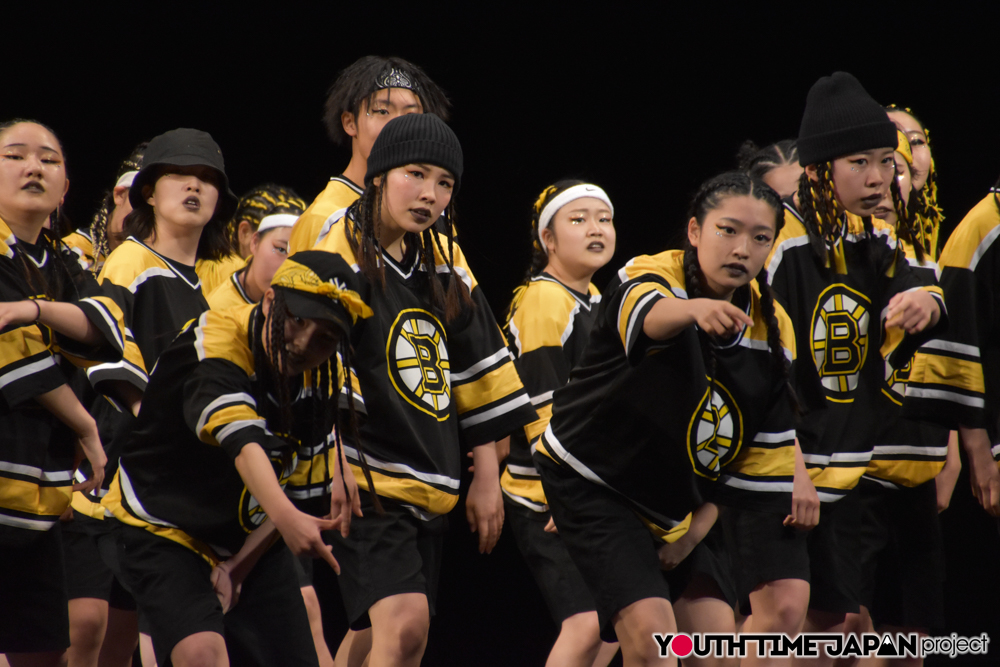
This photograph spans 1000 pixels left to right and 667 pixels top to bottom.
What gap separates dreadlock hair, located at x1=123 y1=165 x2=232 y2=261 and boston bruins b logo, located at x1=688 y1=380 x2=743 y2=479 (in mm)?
1512

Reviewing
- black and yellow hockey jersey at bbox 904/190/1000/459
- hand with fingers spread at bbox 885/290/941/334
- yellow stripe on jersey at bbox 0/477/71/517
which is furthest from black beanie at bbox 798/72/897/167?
yellow stripe on jersey at bbox 0/477/71/517

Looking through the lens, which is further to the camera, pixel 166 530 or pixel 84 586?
pixel 84 586

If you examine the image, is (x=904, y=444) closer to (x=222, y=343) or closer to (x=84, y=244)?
(x=222, y=343)

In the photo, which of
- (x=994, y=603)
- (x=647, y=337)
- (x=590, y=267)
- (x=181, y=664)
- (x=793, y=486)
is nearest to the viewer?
(x=181, y=664)

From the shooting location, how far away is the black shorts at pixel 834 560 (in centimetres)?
257

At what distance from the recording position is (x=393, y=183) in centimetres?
229

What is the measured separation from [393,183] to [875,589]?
5.51 ft

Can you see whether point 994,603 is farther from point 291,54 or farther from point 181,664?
point 291,54

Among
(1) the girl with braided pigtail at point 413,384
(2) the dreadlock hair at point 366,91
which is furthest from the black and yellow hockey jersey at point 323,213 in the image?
(2) the dreadlock hair at point 366,91

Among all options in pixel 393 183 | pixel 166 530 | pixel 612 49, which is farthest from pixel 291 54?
pixel 166 530

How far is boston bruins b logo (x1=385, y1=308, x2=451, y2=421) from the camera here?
2174 mm

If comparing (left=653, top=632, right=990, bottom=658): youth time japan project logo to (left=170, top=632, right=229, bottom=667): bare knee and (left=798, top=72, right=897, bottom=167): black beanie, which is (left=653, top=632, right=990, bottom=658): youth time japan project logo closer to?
(left=170, top=632, right=229, bottom=667): bare knee

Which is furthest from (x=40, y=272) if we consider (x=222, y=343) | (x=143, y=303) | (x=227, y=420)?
(x=227, y=420)

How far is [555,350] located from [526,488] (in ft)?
1.30
